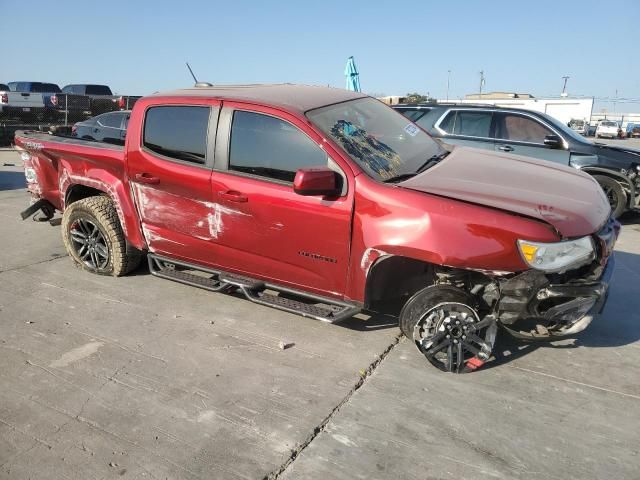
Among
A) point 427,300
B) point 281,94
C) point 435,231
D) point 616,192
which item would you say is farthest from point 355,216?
point 616,192

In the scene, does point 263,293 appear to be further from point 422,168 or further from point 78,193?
point 78,193

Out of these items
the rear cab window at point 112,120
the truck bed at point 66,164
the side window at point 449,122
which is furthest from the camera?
the rear cab window at point 112,120

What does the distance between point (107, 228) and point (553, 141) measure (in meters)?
5.97

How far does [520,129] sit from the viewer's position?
725 centimetres

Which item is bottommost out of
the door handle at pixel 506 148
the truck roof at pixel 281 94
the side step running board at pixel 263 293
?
the side step running board at pixel 263 293

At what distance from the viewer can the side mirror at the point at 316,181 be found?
119 inches

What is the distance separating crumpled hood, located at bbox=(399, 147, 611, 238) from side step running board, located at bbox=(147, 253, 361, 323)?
3.25 ft

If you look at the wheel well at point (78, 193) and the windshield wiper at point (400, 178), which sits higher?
the windshield wiper at point (400, 178)

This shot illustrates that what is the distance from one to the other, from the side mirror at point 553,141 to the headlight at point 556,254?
4.59 metres

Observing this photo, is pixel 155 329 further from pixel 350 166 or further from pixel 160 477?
pixel 350 166

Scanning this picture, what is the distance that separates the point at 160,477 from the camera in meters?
2.31

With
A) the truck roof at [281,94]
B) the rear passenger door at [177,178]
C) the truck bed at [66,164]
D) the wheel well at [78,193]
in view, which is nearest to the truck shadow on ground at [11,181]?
the truck bed at [66,164]

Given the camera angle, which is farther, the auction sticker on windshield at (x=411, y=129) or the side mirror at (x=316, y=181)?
the auction sticker on windshield at (x=411, y=129)

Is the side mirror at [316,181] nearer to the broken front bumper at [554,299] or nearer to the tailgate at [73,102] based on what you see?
the broken front bumper at [554,299]
